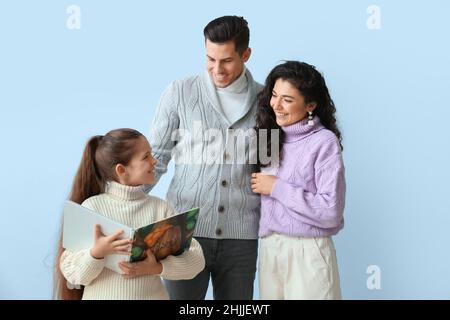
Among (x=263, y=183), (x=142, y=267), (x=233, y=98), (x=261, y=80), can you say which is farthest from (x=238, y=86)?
(x=261, y=80)

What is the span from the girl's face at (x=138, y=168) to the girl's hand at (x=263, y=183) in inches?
13.7

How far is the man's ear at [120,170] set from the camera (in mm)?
1937

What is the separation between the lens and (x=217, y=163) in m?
2.18

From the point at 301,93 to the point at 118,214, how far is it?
642mm

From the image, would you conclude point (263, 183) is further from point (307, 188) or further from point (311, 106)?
point (311, 106)

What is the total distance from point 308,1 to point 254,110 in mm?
895

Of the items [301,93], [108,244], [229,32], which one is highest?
[229,32]

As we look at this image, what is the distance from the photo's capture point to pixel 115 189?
76.2 inches

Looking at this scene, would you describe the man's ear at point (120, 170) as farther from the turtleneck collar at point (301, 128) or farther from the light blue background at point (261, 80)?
the light blue background at point (261, 80)

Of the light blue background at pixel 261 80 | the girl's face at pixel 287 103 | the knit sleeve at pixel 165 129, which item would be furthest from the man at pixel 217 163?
the light blue background at pixel 261 80

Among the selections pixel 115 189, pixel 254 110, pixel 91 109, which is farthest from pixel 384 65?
pixel 115 189

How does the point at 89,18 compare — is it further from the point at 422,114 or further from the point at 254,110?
the point at 422,114

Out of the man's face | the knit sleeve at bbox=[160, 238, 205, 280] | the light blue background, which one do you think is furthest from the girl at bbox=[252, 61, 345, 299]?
the light blue background

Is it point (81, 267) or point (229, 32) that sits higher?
point (229, 32)
